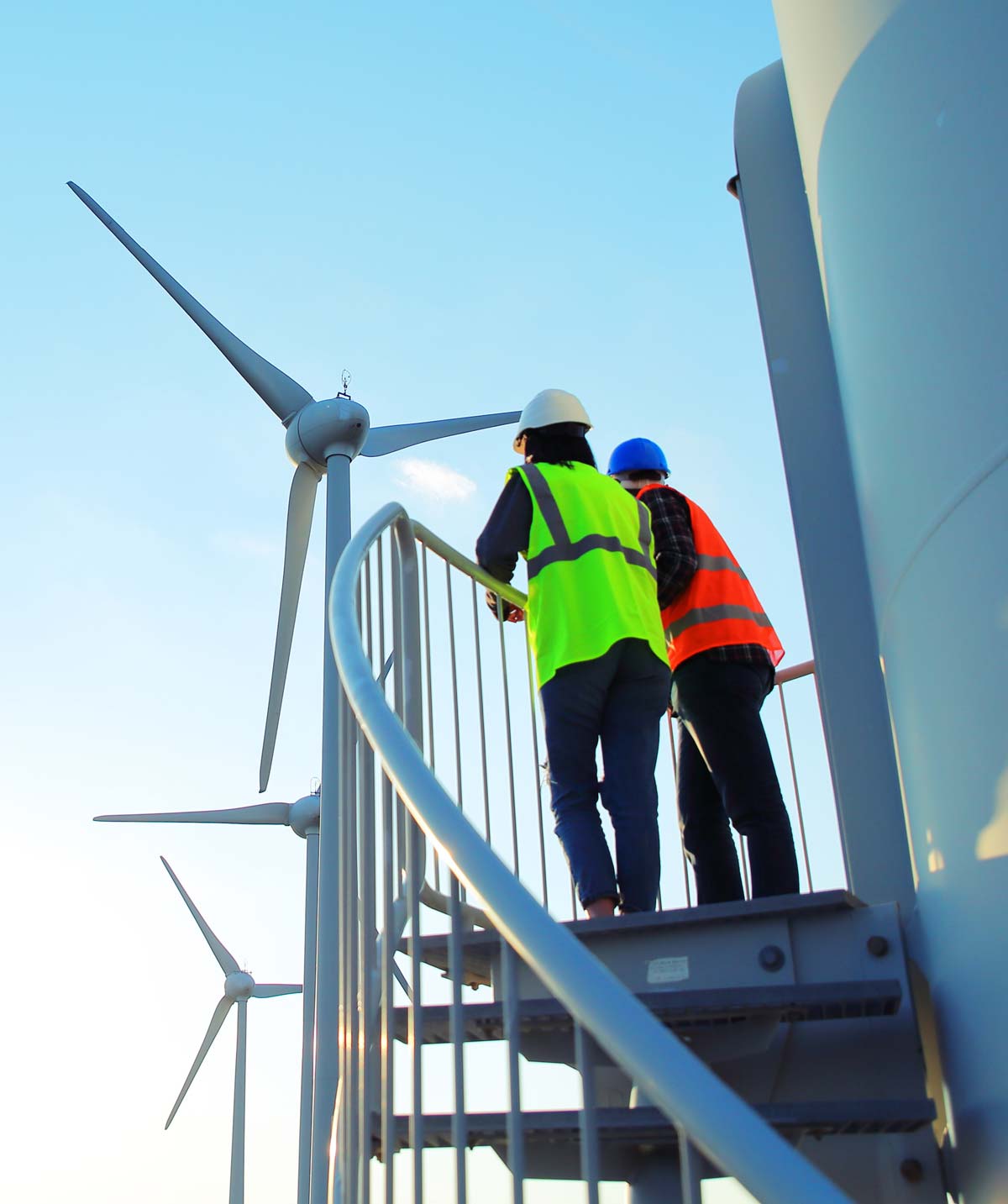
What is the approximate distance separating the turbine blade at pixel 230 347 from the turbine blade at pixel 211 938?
13548 millimetres

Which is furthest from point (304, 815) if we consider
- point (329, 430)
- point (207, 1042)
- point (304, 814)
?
point (329, 430)

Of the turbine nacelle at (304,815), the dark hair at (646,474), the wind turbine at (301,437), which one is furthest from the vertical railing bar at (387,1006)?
the turbine nacelle at (304,815)

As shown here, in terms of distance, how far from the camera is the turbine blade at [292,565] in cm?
1197

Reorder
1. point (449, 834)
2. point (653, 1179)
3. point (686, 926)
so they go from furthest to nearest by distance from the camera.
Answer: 1. point (686, 926)
2. point (653, 1179)
3. point (449, 834)

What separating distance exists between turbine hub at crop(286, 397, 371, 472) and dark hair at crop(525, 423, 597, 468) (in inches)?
264

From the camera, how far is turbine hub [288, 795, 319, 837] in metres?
19.9

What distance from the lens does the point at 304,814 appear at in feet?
66.1

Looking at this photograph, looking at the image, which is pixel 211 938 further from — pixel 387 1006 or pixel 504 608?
pixel 387 1006

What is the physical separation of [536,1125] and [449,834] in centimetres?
92

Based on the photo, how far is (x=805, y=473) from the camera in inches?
188

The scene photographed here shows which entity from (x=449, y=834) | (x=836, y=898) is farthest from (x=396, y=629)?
(x=449, y=834)

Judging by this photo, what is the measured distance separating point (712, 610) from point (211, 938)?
20.6 metres

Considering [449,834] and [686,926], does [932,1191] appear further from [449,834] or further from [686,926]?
[449,834]

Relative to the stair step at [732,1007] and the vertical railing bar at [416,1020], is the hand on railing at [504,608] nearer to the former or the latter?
the stair step at [732,1007]
